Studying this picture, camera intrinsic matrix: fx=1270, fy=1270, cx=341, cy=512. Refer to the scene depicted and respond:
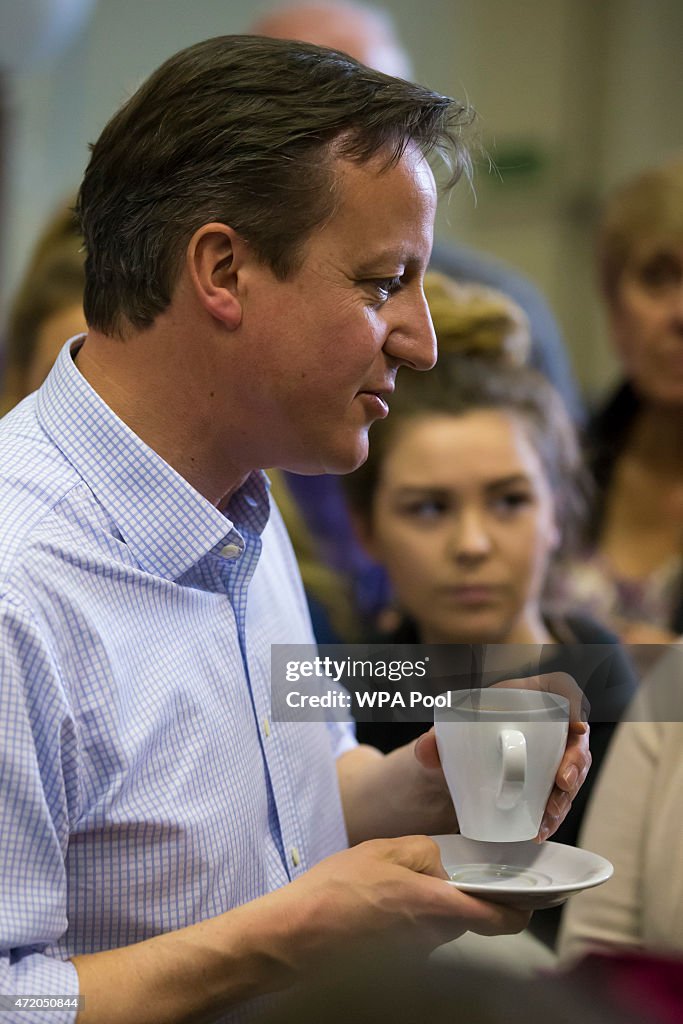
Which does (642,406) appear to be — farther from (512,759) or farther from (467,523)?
(512,759)

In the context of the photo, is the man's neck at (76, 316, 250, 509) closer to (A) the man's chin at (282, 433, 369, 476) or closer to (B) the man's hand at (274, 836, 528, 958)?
(A) the man's chin at (282, 433, 369, 476)

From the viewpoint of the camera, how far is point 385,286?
2.98 ft

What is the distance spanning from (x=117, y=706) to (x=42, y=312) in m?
0.92

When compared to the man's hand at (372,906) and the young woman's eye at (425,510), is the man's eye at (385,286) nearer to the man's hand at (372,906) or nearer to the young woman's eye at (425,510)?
the man's hand at (372,906)

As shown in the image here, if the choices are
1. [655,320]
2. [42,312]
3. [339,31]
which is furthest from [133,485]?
[339,31]

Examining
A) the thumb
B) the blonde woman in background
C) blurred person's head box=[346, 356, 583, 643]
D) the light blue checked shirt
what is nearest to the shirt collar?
the light blue checked shirt

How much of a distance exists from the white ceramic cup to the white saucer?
1 cm

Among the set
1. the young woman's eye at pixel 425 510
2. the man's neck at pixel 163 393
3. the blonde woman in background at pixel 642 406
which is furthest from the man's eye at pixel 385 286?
the blonde woman in background at pixel 642 406

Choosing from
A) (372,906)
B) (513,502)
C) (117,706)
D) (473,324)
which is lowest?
(372,906)

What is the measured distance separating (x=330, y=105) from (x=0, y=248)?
326 cm

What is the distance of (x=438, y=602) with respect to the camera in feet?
4.51

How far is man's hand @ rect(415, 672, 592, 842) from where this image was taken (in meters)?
0.90

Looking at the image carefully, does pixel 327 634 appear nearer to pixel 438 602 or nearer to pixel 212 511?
pixel 438 602

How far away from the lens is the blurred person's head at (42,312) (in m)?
1.57
